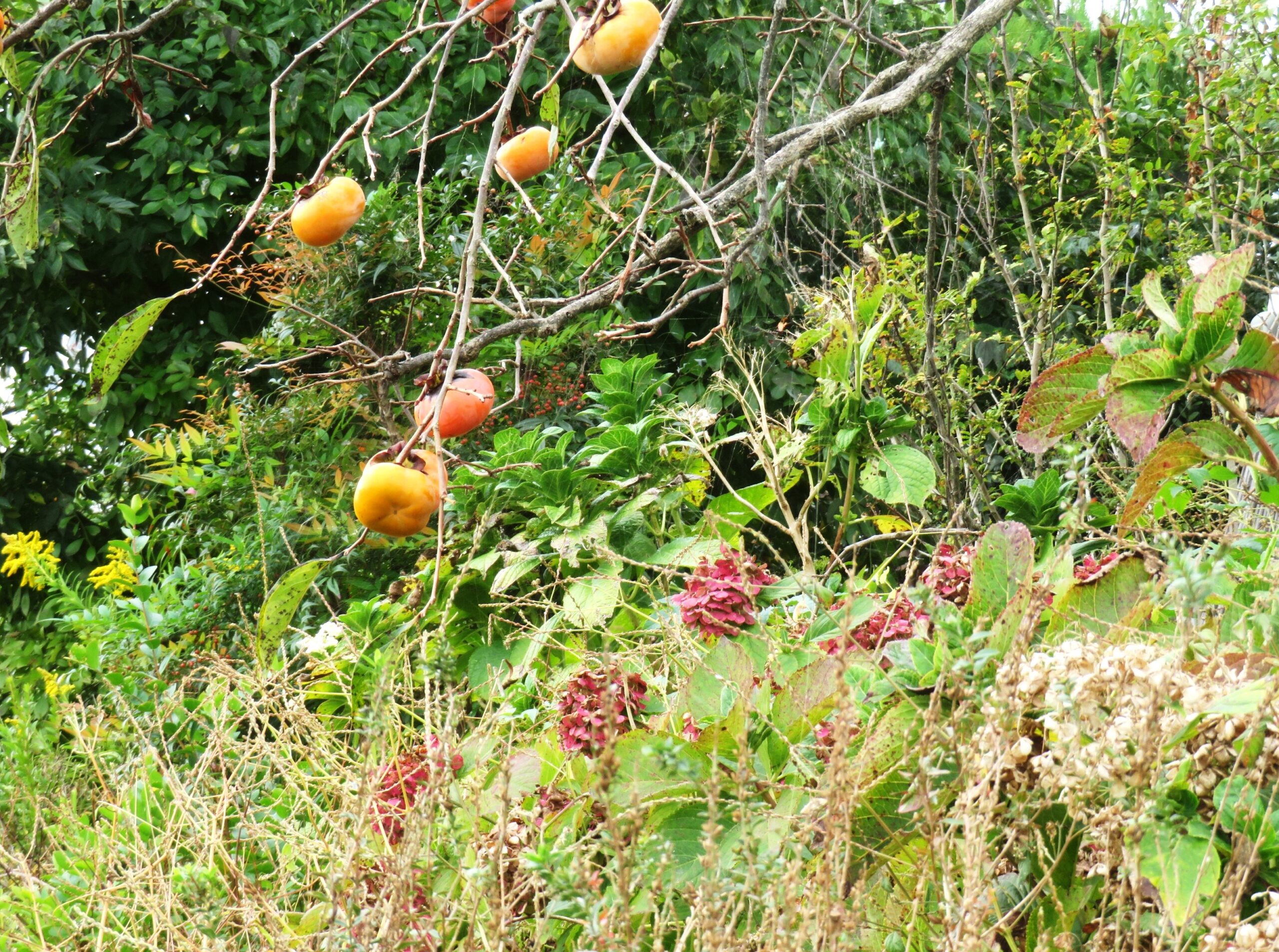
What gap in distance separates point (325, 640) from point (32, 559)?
1.12 m

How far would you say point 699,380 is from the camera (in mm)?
3588

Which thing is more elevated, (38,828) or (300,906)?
(300,906)

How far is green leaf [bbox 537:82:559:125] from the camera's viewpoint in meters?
1.14

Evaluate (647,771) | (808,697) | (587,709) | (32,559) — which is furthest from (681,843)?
(32,559)

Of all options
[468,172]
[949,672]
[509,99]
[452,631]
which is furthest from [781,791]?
[468,172]

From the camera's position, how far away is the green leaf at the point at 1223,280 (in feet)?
3.33

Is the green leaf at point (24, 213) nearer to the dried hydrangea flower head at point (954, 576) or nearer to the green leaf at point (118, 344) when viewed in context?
the green leaf at point (118, 344)

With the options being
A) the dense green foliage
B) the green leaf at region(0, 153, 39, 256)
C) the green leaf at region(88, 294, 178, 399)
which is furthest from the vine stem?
the green leaf at region(0, 153, 39, 256)

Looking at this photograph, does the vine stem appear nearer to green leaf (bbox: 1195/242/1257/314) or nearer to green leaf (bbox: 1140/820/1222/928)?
green leaf (bbox: 1195/242/1257/314)

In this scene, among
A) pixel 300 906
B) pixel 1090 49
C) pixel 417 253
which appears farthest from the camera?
pixel 1090 49

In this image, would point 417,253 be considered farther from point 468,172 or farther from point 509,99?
point 509,99

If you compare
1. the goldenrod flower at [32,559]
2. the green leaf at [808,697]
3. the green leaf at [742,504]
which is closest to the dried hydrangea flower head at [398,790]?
the green leaf at [808,697]

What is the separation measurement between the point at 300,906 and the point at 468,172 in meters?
2.36

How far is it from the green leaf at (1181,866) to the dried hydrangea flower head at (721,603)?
24.7 inches
